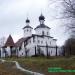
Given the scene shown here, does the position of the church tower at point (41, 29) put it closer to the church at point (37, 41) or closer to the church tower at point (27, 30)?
the church at point (37, 41)

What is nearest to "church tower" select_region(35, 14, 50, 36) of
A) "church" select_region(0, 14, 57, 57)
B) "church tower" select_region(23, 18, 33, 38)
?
"church" select_region(0, 14, 57, 57)

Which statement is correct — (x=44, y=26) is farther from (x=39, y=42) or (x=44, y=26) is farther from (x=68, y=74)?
(x=68, y=74)

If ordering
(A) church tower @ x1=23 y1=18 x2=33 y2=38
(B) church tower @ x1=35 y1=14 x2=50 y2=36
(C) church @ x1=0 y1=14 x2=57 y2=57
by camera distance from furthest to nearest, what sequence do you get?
(A) church tower @ x1=23 y1=18 x2=33 y2=38, (B) church tower @ x1=35 y1=14 x2=50 y2=36, (C) church @ x1=0 y1=14 x2=57 y2=57

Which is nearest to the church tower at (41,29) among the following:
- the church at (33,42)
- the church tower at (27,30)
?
the church at (33,42)

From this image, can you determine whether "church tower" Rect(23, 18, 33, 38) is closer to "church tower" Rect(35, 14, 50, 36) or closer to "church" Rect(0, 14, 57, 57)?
"church" Rect(0, 14, 57, 57)

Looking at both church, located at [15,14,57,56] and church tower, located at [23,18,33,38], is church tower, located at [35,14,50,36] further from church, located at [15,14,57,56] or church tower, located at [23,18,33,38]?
church tower, located at [23,18,33,38]

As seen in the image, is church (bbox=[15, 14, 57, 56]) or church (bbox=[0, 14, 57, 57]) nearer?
church (bbox=[15, 14, 57, 56])

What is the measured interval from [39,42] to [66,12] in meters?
57.7

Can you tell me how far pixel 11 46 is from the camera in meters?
76.3

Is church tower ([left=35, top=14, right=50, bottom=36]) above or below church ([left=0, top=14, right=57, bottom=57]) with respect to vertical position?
above

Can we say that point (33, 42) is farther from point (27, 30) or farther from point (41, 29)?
point (27, 30)

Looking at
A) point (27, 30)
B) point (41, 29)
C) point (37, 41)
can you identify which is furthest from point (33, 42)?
point (27, 30)

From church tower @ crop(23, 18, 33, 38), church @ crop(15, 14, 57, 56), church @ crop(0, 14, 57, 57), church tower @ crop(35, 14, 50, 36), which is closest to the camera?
church @ crop(15, 14, 57, 56)

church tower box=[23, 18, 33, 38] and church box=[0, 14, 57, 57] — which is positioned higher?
church tower box=[23, 18, 33, 38]
